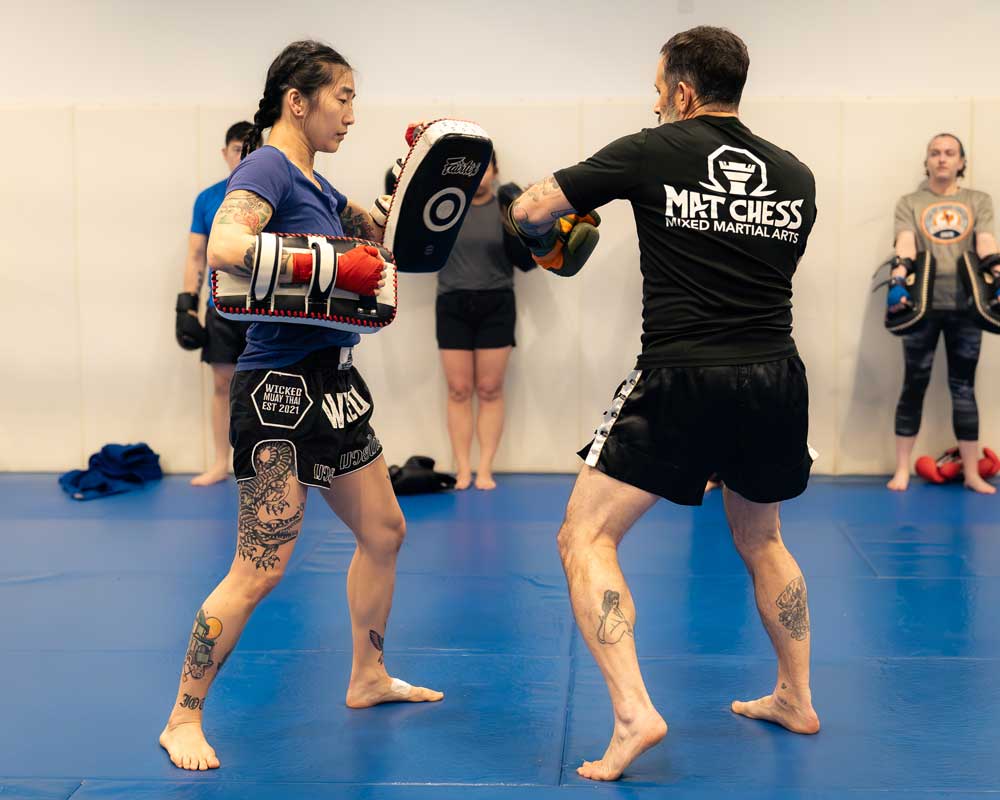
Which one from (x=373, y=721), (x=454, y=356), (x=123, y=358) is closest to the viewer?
(x=373, y=721)

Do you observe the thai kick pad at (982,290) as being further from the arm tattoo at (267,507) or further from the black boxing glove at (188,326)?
the arm tattoo at (267,507)

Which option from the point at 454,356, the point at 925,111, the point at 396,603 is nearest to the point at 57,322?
the point at 454,356

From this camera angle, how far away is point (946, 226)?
22.0ft

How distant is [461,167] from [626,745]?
1621 millimetres

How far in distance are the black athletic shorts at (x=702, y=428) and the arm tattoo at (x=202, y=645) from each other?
1.05 meters

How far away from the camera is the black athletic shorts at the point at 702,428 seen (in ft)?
9.71

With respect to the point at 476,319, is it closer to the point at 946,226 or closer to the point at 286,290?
the point at 946,226

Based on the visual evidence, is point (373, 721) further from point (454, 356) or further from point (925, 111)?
point (925, 111)

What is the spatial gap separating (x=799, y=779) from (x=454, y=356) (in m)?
4.22

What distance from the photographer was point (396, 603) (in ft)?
15.0

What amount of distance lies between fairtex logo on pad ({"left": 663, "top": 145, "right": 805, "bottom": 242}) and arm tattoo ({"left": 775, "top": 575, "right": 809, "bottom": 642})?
3.14 feet

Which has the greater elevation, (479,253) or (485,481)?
(479,253)

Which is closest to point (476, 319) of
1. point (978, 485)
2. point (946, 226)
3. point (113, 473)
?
point (113, 473)

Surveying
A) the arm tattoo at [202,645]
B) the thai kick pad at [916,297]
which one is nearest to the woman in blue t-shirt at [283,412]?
the arm tattoo at [202,645]
